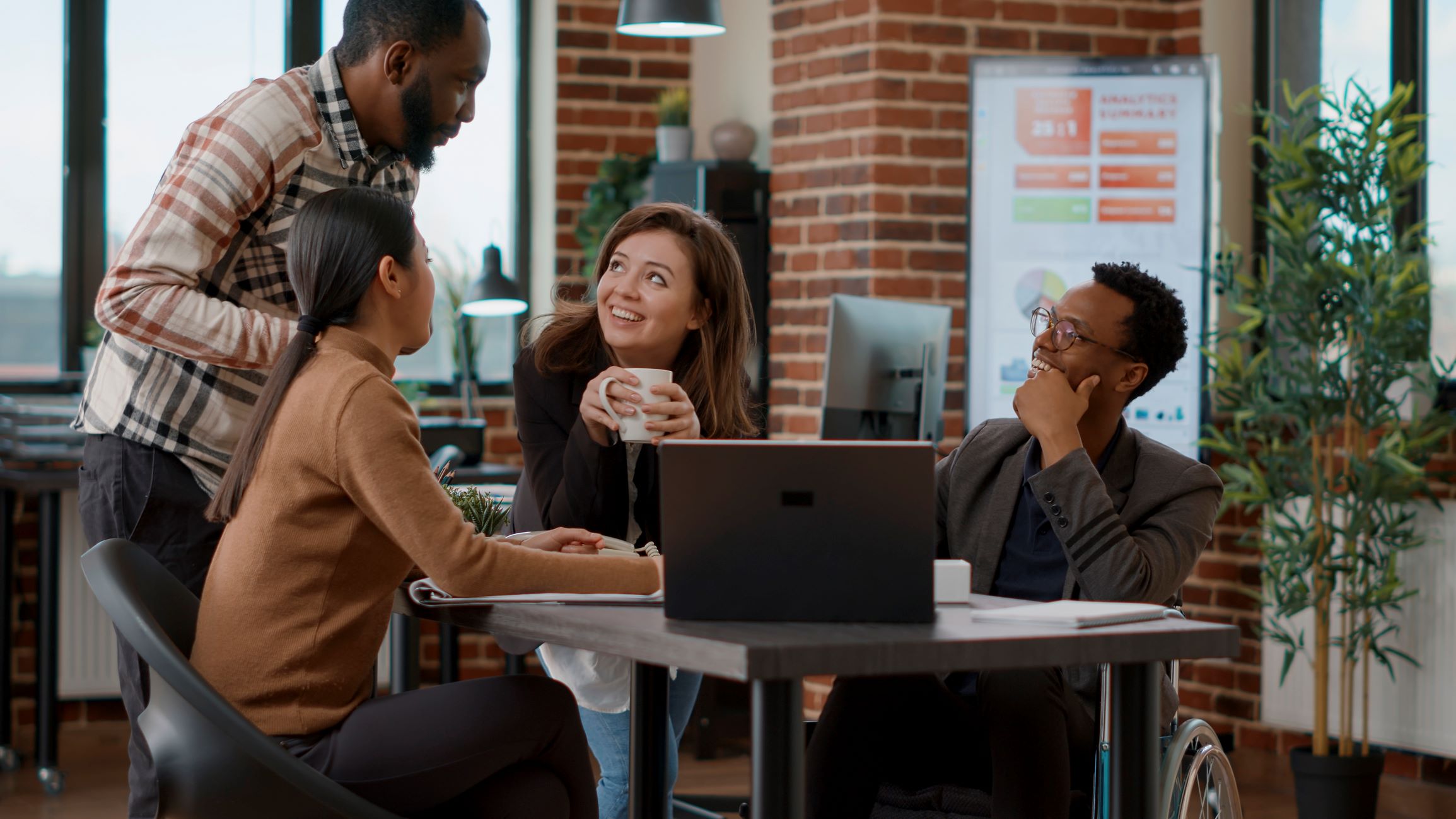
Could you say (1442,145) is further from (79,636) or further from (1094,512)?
(79,636)

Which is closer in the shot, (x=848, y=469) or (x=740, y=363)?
(x=848, y=469)

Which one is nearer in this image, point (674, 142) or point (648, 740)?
point (648, 740)

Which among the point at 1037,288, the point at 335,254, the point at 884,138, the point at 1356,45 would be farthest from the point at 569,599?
the point at 1356,45

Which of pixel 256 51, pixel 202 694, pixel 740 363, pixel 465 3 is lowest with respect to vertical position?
pixel 202 694

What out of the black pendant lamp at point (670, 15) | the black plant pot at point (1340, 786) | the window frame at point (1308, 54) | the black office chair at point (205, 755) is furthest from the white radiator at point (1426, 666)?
the black office chair at point (205, 755)

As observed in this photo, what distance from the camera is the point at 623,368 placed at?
2328mm

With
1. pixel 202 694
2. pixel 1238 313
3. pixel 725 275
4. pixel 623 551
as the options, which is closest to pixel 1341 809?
pixel 1238 313

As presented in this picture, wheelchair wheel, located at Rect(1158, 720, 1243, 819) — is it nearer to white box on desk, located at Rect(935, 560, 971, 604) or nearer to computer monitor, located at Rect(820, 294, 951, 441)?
white box on desk, located at Rect(935, 560, 971, 604)

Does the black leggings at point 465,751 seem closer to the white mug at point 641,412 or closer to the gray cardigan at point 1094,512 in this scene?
the white mug at point 641,412

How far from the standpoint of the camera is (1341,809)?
152 inches

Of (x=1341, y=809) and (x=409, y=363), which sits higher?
(x=409, y=363)

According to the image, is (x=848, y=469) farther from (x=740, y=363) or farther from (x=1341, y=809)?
(x=1341, y=809)

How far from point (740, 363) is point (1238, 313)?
2407 millimetres

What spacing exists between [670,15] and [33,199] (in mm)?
2222
